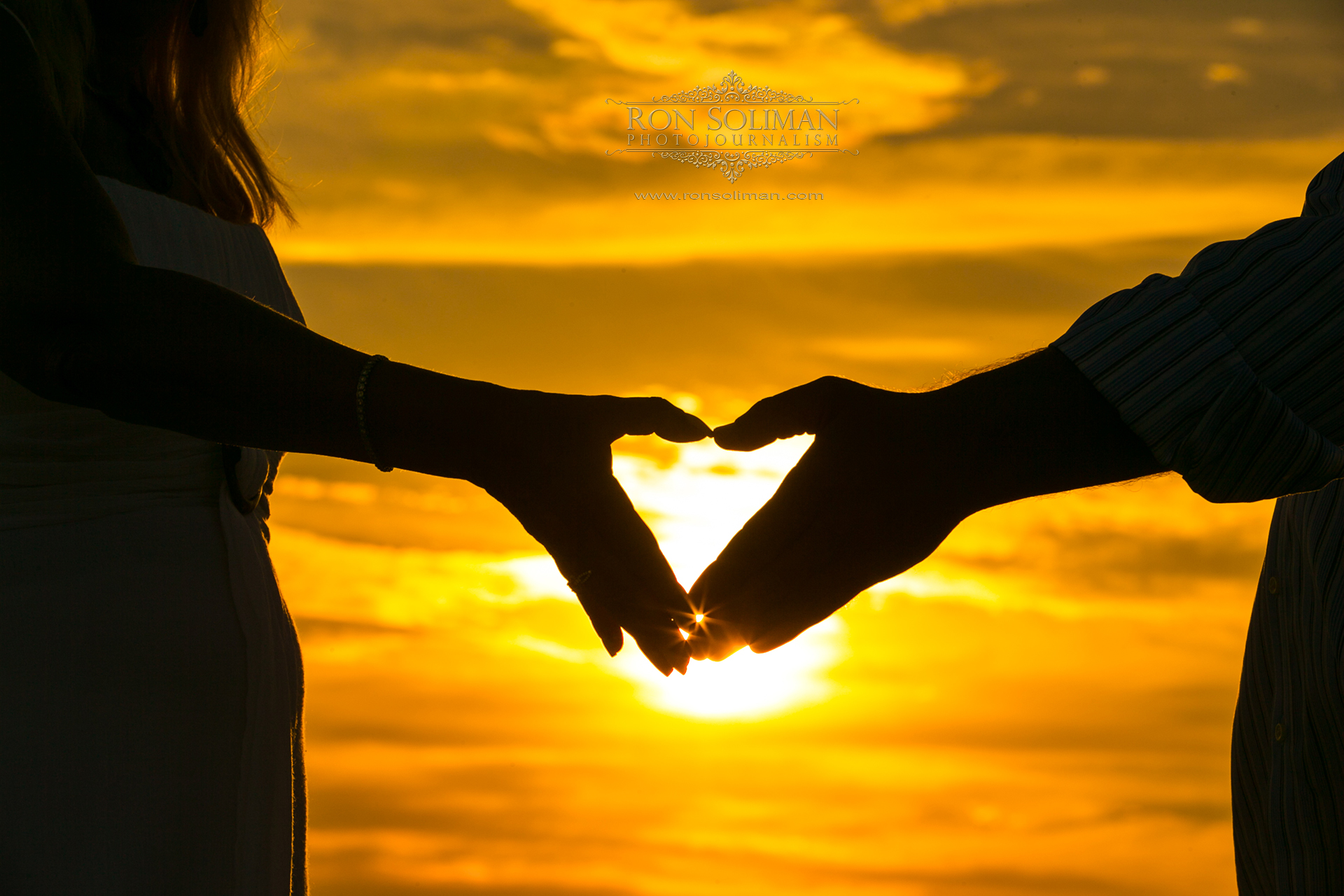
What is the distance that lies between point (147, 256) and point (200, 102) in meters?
0.65

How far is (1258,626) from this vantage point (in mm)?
2340

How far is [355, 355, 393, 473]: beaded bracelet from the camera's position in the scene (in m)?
1.71

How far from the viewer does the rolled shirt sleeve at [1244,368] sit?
6.36ft

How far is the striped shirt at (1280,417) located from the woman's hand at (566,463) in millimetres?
736

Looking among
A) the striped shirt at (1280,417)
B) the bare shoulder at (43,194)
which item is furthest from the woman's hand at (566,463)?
the striped shirt at (1280,417)

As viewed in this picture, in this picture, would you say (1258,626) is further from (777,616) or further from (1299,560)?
(777,616)

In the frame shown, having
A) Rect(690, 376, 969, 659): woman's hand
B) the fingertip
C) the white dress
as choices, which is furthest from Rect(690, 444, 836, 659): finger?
the white dress

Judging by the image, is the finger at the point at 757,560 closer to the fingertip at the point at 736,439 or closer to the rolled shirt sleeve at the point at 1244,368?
the fingertip at the point at 736,439

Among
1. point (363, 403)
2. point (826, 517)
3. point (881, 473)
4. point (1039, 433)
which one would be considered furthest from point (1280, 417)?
point (363, 403)

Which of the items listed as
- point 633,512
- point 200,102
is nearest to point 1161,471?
point 633,512

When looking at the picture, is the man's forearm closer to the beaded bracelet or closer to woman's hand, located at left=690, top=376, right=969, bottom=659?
woman's hand, located at left=690, top=376, right=969, bottom=659

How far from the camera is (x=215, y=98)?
2.84 metres

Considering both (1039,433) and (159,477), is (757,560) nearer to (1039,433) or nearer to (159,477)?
(1039,433)

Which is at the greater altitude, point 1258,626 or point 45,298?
point 45,298
